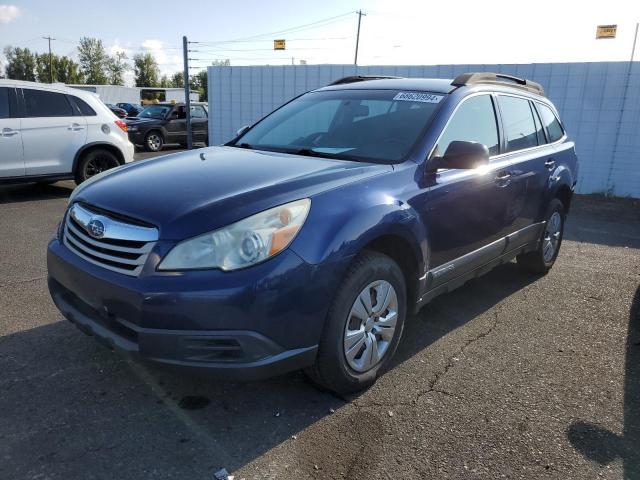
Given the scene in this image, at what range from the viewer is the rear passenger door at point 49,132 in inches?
302

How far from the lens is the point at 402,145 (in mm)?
3371

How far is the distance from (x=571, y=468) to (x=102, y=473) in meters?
2.14

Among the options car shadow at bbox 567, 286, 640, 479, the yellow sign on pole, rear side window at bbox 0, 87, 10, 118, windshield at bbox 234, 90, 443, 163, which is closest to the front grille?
windshield at bbox 234, 90, 443, 163

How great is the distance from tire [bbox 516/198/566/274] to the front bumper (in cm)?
317

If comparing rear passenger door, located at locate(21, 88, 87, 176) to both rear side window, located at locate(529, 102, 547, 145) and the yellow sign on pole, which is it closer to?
rear side window, located at locate(529, 102, 547, 145)

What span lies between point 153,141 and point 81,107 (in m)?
8.35

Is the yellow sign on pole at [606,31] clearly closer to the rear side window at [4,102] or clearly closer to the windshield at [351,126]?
the windshield at [351,126]

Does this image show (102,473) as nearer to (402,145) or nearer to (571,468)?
(571,468)

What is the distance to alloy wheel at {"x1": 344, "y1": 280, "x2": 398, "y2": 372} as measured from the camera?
9.23ft

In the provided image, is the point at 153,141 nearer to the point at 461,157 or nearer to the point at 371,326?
the point at 461,157

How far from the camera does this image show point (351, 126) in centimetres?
374

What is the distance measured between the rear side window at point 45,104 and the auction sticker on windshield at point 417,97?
20.3 ft

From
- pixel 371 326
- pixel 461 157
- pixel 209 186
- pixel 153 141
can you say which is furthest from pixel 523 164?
pixel 153 141

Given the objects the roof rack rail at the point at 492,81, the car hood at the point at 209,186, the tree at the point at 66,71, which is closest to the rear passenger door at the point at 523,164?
the roof rack rail at the point at 492,81
